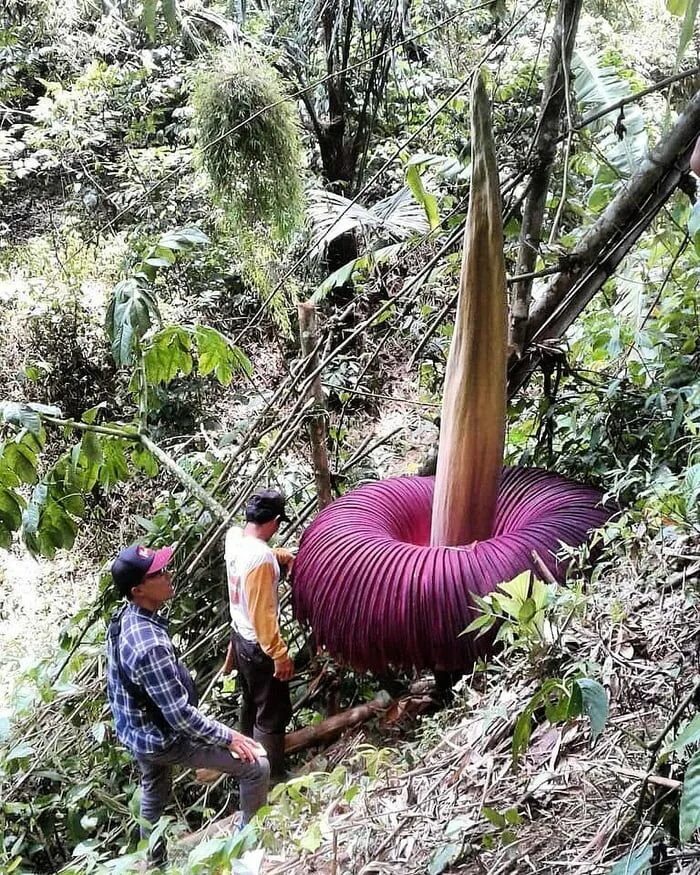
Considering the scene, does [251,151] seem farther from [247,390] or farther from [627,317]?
[247,390]

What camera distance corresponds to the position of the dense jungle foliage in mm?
963

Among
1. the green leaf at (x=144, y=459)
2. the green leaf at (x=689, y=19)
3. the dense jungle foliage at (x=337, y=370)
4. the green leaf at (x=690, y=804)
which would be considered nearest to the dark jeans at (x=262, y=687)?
the dense jungle foliage at (x=337, y=370)

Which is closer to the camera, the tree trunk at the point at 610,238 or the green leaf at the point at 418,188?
the tree trunk at the point at 610,238

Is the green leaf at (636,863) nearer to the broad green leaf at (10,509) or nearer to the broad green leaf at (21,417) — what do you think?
the broad green leaf at (21,417)

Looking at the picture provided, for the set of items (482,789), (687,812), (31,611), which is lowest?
(31,611)

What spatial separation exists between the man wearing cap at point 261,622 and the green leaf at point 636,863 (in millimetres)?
1314

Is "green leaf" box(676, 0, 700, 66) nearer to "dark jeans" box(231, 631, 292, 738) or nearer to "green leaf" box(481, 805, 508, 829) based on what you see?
"green leaf" box(481, 805, 508, 829)

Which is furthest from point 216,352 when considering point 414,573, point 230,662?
point 414,573

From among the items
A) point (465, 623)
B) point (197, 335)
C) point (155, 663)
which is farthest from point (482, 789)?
point (197, 335)

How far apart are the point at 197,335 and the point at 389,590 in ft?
3.21

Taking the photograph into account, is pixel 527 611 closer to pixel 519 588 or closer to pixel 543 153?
pixel 519 588

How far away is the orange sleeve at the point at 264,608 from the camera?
193cm

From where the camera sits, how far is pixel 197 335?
217cm

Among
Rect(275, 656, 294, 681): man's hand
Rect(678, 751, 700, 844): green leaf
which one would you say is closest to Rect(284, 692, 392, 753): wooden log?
Rect(275, 656, 294, 681): man's hand
